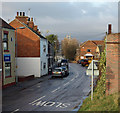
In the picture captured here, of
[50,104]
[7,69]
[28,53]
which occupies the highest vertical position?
[28,53]

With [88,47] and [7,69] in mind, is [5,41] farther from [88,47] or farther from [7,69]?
[88,47]

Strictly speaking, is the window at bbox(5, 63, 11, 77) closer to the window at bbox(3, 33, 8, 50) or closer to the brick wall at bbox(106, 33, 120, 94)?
the window at bbox(3, 33, 8, 50)

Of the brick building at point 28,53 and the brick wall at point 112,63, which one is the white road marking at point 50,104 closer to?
the brick wall at point 112,63

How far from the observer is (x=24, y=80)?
30.8m

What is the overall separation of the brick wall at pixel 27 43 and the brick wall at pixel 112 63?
23579mm

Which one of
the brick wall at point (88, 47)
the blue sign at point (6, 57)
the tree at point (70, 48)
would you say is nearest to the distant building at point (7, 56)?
the blue sign at point (6, 57)

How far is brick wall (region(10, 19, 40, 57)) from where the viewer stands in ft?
118

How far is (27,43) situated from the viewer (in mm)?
36250

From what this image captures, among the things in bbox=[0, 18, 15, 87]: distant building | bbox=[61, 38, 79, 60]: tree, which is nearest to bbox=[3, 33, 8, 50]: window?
bbox=[0, 18, 15, 87]: distant building

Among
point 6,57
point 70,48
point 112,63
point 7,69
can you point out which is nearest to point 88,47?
point 70,48

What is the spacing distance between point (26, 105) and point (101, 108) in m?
7.10

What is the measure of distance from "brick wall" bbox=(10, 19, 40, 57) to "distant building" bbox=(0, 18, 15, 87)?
27.9ft

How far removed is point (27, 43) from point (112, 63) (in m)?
24.8

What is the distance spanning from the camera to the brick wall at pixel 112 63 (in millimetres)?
13102
